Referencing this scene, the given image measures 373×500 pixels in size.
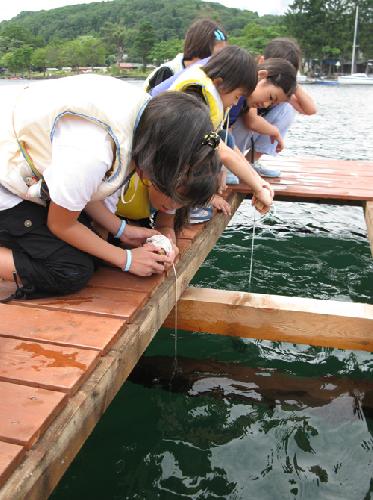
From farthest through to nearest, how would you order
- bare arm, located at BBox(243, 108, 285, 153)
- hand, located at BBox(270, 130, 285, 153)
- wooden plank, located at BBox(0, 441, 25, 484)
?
hand, located at BBox(270, 130, 285, 153), bare arm, located at BBox(243, 108, 285, 153), wooden plank, located at BBox(0, 441, 25, 484)

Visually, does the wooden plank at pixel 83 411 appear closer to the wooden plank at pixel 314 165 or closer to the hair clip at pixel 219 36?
the hair clip at pixel 219 36

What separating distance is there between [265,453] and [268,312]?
0.74m

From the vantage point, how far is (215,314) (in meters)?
3.07

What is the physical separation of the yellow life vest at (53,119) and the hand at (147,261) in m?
0.44

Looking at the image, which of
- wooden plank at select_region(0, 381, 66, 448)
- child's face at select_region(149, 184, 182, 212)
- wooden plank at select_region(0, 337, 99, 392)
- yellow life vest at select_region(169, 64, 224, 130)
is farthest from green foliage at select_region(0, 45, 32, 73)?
wooden plank at select_region(0, 381, 66, 448)

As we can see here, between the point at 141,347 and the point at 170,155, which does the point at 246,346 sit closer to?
the point at 141,347

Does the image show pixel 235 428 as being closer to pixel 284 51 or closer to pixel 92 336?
pixel 92 336

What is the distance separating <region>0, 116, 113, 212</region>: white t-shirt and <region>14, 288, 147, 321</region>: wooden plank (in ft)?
1.58

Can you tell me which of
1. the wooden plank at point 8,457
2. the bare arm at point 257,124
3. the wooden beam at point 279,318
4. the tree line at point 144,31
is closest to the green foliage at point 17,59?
the tree line at point 144,31

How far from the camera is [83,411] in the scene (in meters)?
1.75

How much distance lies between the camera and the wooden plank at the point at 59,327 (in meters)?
2.08

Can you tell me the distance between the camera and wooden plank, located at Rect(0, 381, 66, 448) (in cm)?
153

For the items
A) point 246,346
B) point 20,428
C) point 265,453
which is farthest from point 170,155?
point 246,346

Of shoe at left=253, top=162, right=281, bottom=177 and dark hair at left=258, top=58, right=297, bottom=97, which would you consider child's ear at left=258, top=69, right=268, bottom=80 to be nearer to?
dark hair at left=258, top=58, right=297, bottom=97
